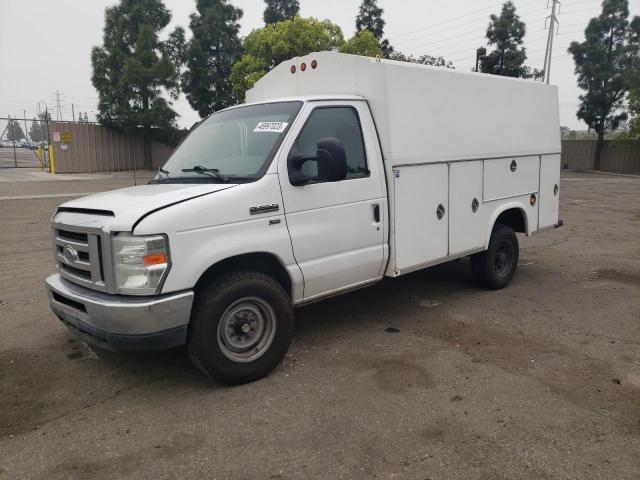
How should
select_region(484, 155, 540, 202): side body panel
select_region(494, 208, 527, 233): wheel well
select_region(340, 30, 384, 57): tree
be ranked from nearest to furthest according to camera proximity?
1. select_region(484, 155, 540, 202): side body panel
2. select_region(494, 208, 527, 233): wheel well
3. select_region(340, 30, 384, 57): tree

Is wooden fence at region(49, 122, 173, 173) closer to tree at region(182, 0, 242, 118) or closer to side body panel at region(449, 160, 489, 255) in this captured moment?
tree at region(182, 0, 242, 118)

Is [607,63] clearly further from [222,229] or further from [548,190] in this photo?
[222,229]

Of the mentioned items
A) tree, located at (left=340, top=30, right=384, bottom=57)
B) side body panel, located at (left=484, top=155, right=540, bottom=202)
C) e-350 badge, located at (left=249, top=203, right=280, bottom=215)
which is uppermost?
tree, located at (left=340, top=30, right=384, bottom=57)

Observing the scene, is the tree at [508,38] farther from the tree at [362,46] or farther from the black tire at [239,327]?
the black tire at [239,327]

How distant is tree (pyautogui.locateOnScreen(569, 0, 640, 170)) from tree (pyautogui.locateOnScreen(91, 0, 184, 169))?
25.4 meters

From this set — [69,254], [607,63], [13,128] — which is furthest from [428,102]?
[13,128]

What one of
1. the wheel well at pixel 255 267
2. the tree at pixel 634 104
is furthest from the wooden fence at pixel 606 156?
the wheel well at pixel 255 267

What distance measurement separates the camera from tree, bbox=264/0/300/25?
3738 centimetres

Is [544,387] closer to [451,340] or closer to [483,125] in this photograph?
[451,340]

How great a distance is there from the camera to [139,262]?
3547mm

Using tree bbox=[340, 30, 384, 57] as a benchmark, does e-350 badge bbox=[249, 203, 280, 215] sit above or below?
below

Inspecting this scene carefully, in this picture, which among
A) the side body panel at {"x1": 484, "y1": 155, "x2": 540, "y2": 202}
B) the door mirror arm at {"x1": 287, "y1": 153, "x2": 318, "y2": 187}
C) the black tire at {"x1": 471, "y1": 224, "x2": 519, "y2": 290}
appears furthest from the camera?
the black tire at {"x1": 471, "y1": 224, "x2": 519, "y2": 290}

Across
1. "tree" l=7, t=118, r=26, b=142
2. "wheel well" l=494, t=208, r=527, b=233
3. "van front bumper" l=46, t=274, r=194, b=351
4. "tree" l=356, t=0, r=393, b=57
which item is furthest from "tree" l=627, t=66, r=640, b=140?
"tree" l=7, t=118, r=26, b=142

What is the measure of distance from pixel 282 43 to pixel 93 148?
1204 cm
